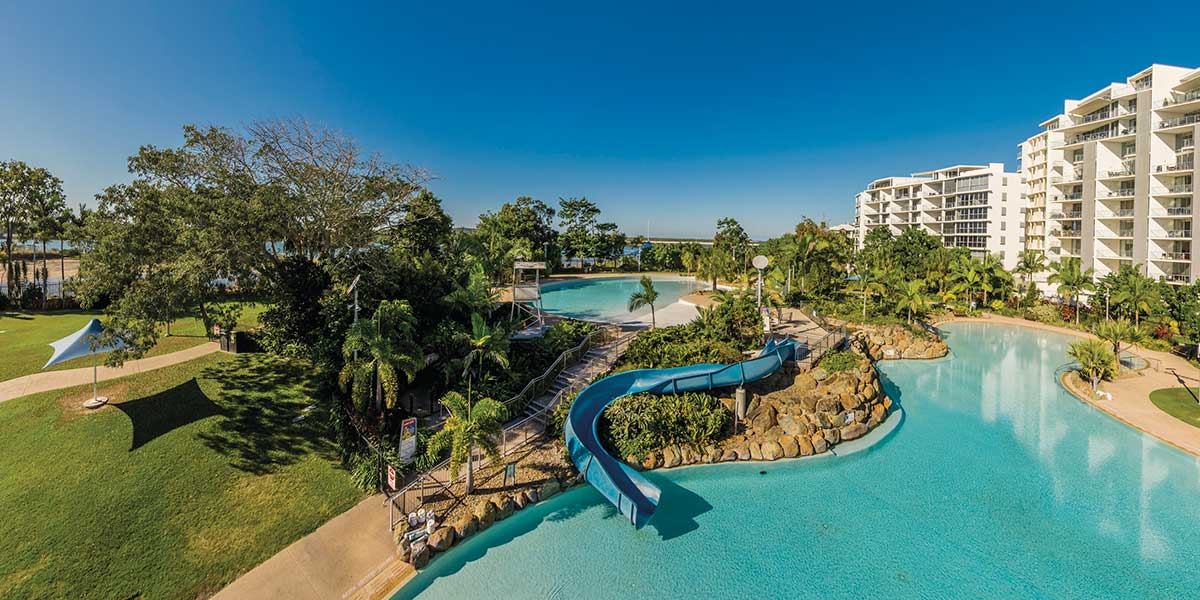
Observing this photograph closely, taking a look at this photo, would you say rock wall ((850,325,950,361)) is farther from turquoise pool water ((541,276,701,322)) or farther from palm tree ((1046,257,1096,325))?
palm tree ((1046,257,1096,325))

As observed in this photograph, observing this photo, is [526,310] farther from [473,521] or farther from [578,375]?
[473,521]

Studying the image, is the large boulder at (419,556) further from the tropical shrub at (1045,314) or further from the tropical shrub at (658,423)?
the tropical shrub at (1045,314)

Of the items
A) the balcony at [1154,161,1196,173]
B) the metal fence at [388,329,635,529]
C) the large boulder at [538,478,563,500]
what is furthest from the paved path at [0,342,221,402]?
the balcony at [1154,161,1196,173]

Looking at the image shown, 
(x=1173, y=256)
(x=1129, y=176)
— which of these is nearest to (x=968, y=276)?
(x=1173, y=256)

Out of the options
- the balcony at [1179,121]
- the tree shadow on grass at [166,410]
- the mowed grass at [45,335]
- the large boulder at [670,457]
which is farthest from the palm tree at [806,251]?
the tree shadow on grass at [166,410]

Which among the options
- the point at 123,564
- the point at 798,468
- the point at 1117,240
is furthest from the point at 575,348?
the point at 1117,240

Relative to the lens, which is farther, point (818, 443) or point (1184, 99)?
point (1184, 99)
